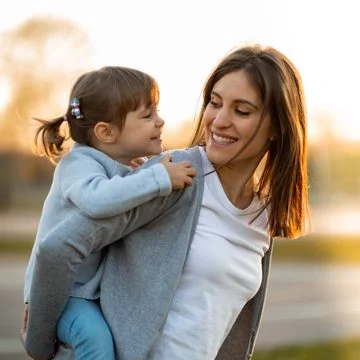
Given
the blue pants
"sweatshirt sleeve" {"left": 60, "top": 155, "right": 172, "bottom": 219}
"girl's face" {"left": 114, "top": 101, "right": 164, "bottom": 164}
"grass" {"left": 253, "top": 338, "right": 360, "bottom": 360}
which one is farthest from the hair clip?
"grass" {"left": 253, "top": 338, "right": 360, "bottom": 360}

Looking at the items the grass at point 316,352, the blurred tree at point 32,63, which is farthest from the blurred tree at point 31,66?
the grass at point 316,352

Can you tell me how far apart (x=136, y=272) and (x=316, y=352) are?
5184 millimetres

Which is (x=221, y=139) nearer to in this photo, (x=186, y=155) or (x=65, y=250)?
(x=186, y=155)

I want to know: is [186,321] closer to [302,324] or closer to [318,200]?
[302,324]

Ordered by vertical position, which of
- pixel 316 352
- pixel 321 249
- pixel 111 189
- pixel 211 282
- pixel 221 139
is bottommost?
pixel 321 249

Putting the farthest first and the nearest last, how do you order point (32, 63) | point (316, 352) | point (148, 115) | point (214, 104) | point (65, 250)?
point (32, 63)
point (316, 352)
point (148, 115)
point (214, 104)
point (65, 250)

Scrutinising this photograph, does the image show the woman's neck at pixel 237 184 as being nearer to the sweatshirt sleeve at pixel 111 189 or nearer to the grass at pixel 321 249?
the sweatshirt sleeve at pixel 111 189

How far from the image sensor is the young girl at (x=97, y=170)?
106 inches

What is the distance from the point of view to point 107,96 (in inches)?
116

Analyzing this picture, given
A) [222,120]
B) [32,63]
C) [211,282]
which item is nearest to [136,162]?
[222,120]

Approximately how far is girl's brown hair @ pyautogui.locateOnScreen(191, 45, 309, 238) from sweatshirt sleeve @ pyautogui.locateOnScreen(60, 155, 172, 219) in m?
0.37

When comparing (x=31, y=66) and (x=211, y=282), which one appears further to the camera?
(x=31, y=66)

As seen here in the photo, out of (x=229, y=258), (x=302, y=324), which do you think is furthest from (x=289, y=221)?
(x=302, y=324)

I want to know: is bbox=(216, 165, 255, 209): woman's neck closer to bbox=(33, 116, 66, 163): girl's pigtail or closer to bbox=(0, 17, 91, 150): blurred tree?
bbox=(33, 116, 66, 163): girl's pigtail
